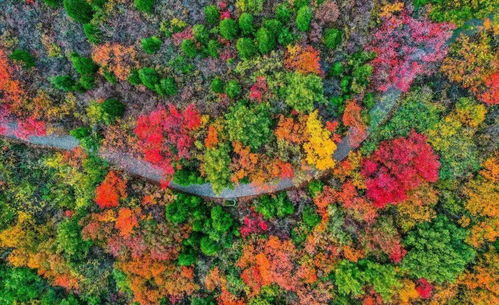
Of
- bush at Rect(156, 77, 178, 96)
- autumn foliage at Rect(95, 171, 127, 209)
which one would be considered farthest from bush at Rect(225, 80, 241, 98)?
autumn foliage at Rect(95, 171, 127, 209)

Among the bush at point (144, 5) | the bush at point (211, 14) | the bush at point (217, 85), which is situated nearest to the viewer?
the bush at point (211, 14)

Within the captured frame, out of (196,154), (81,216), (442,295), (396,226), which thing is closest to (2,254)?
(81,216)

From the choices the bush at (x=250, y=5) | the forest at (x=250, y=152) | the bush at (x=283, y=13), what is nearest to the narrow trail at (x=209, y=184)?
the forest at (x=250, y=152)

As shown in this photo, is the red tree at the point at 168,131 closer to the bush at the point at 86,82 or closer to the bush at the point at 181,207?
the bush at the point at 181,207

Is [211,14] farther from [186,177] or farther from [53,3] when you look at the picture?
[53,3]

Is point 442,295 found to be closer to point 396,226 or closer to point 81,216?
point 396,226
